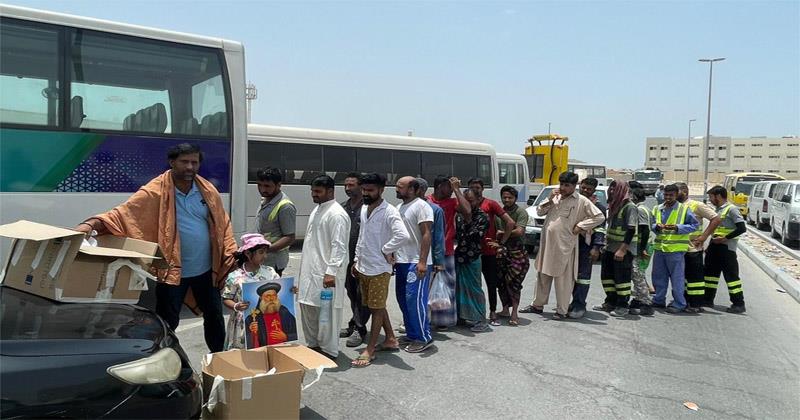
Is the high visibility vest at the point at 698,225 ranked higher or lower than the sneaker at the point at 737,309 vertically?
higher

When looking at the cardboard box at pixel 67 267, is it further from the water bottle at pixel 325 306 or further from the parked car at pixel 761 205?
the parked car at pixel 761 205

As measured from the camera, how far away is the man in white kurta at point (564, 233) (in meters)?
6.42

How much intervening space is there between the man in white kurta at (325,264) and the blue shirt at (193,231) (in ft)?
3.12

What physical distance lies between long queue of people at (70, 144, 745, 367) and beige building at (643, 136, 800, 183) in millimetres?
80794

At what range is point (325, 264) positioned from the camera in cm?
469

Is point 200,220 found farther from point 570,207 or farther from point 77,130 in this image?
point 570,207

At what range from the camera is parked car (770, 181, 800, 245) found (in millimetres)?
14477

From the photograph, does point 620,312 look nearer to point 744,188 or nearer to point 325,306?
point 325,306

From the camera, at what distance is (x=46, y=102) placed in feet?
18.3

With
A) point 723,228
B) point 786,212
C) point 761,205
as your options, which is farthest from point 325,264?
point 761,205

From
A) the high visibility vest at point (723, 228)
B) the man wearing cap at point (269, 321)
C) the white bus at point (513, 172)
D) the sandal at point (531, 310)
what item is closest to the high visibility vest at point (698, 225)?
the high visibility vest at point (723, 228)

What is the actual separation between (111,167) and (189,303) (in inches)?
99.7

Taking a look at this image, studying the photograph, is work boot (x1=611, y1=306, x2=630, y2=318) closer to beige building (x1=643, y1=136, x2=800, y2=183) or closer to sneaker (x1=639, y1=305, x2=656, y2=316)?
sneaker (x1=639, y1=305, x2=656, y2=316)

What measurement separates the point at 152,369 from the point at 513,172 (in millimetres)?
18778
